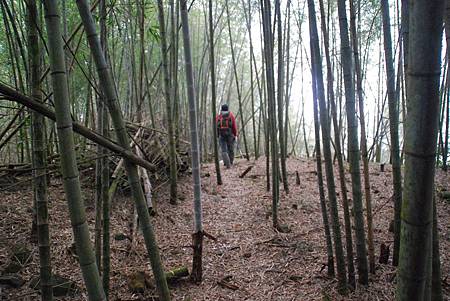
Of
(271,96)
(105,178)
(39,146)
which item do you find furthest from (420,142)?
(271,96)

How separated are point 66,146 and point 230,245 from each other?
244cm

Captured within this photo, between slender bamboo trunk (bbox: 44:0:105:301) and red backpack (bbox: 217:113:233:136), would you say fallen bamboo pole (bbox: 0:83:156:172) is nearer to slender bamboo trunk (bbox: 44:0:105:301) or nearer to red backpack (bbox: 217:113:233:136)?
slender bamboo trunk (bbox: 44:0:105:301)

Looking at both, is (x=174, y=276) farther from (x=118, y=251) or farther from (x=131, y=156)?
(x=131, y=156)

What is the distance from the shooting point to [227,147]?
20.0ft

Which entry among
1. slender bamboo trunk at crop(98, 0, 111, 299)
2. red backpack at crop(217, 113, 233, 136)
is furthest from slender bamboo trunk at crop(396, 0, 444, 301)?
red backpack at crop(217, 113, 233, 136)

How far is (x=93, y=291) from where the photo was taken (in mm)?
975

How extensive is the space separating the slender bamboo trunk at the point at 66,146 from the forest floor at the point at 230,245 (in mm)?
917

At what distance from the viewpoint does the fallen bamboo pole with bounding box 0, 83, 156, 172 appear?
88cm

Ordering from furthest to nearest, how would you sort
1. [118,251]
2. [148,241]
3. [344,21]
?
1. [118,251]
2. [344,21]
3. [148,241]

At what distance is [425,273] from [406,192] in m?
0.20

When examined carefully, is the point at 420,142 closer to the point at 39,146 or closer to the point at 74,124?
the point at 74,124

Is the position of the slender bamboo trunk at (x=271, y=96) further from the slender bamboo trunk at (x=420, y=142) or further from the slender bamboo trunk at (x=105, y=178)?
the slender bamboo trunk at (x=420, y=142)

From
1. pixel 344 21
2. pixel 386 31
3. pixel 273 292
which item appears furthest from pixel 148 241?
pixel 386 31

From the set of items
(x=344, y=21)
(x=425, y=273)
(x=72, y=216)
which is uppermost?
(x=344, y=21)
